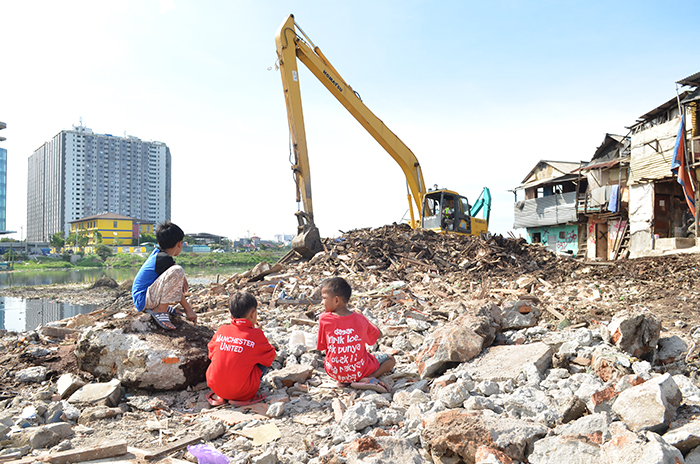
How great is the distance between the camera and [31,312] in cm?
1525

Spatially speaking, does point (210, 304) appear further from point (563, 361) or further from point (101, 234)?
point (101, 234)

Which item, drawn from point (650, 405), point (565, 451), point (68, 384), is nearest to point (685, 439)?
point (650, 405)

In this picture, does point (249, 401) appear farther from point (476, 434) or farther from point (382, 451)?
point (476, 434)

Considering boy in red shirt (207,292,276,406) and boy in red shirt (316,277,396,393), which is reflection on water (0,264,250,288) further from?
boy in red shirt (316,277,396,393)

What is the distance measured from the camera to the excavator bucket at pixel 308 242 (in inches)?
441

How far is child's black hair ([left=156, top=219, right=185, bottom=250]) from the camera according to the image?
3.83m

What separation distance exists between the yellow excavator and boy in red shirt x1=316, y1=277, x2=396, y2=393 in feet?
25.3

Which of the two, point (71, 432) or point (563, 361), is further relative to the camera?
point (563, 361)

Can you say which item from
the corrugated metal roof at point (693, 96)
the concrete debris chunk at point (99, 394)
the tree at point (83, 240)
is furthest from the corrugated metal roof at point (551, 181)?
the tree at point (83, 240)

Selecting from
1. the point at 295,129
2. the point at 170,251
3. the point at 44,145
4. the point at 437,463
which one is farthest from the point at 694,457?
the point at 44,145

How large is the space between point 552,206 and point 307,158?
19.7 metres

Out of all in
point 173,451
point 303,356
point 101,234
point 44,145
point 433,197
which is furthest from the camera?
point 44,145

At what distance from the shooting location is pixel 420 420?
2643 millimetres

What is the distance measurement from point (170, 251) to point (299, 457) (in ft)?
7.94
